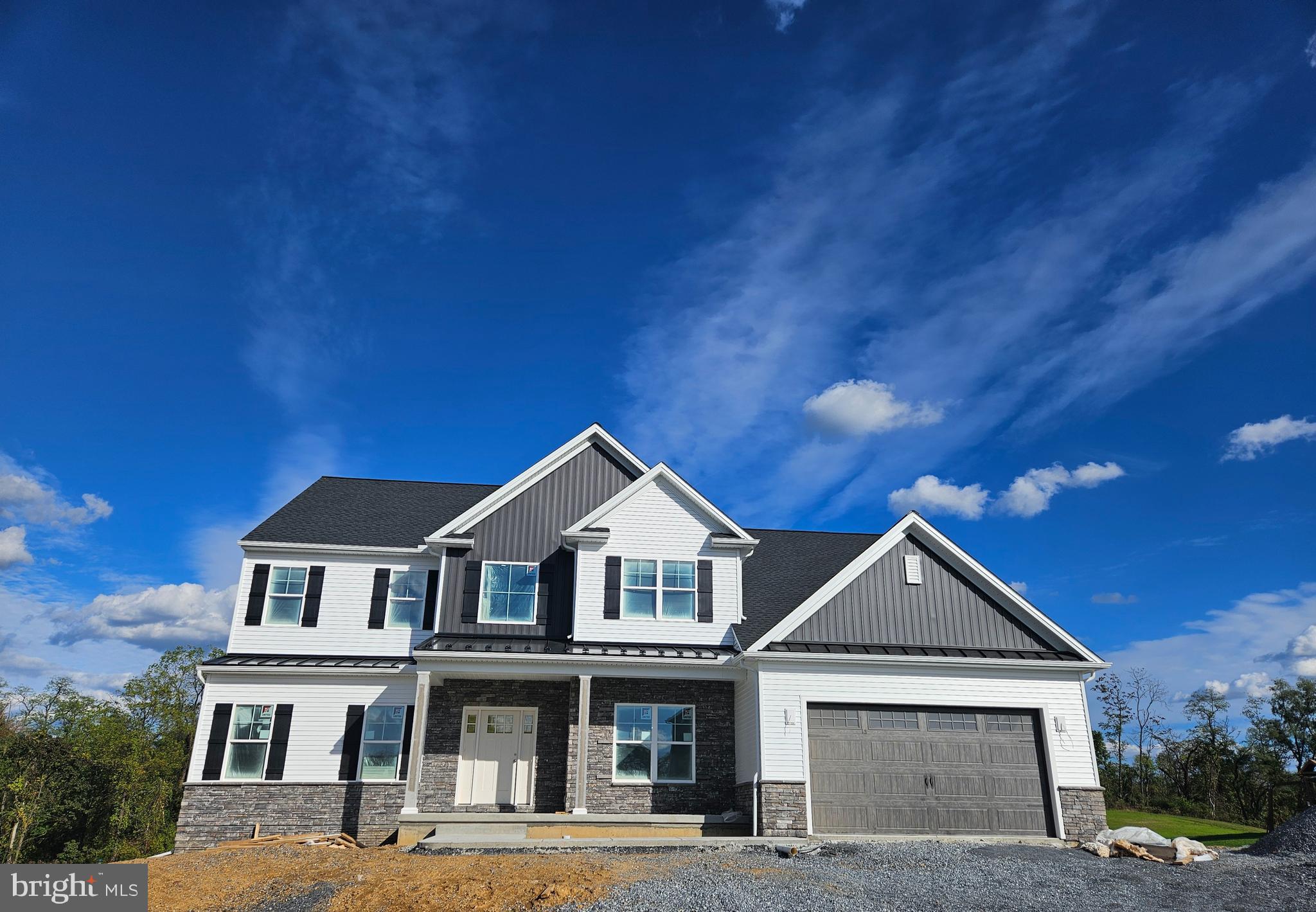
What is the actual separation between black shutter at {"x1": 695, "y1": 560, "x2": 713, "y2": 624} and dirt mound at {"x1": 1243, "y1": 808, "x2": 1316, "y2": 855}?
1064cm

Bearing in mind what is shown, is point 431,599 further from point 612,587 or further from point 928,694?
point 928,694

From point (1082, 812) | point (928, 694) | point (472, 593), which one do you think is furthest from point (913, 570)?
point (472, 593)

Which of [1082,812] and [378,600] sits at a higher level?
[378,600]

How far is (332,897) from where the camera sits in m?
10.2

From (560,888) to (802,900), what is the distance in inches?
113

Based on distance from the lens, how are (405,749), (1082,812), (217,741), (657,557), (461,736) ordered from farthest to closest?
(657,557), (461,736), (405,749), (217,741), (1082,812)

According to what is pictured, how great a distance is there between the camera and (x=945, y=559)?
1780 centimetres

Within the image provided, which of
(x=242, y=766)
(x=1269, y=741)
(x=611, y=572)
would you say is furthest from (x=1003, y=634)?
(x=1269, y=741)

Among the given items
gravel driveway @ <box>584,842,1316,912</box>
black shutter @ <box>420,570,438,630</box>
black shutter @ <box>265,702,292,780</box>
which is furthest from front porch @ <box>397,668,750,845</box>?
gravel driveway @ <box>584,842,1316,912</box>

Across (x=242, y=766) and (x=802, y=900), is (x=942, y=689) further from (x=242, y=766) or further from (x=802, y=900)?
(x=242, y=766)

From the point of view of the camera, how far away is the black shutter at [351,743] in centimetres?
1756

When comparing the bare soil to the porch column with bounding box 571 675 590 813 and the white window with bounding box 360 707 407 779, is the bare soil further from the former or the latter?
the white window with bounding box 360 707 407 779

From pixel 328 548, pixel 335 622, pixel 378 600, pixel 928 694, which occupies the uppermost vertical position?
pixel 328 548

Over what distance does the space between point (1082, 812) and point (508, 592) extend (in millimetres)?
12649
